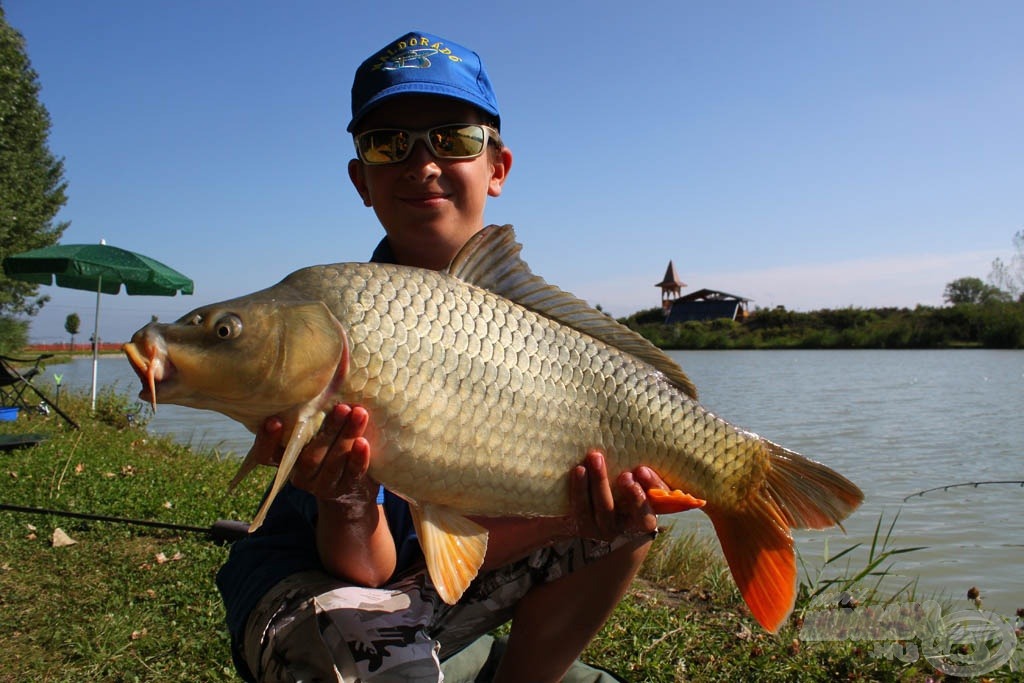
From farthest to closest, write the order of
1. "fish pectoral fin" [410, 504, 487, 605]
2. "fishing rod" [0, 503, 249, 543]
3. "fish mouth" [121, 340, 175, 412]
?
"fishing rod" [0, 503, 249, 543], "fish pectoral fin" [410, 504, 487, 605], "fish mouth" [121, 340, 175, 412]

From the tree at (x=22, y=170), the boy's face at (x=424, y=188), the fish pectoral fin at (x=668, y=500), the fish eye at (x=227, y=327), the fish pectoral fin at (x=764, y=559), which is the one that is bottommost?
the fish pectoral fin at (x=764, y=559)

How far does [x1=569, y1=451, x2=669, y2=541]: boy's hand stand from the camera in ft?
4.97

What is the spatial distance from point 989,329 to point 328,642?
32.0 meters

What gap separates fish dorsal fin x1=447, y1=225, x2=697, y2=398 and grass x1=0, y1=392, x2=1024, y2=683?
3.30 ft

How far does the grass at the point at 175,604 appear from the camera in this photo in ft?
7.02

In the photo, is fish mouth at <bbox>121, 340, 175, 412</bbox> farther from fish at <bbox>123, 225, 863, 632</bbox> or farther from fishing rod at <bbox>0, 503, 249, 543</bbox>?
fishing rod at <bbox>0, 503, 249, 543</bbox>

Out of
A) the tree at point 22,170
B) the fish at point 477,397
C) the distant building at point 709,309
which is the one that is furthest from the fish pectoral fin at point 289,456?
the distant building at point 709,309

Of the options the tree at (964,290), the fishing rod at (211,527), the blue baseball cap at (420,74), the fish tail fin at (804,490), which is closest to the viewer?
the fish tail fin at (804,490)

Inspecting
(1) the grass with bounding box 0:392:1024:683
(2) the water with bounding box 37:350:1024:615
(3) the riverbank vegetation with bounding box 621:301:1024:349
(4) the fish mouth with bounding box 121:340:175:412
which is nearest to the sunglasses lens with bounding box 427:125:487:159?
(4) the fish mouth with bounding box 121:340:175:412

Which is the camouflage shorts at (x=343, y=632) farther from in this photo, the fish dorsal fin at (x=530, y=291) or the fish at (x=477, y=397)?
the fish dorsal fin at (x=530, y=291)

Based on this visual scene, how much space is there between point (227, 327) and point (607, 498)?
80 centimetres

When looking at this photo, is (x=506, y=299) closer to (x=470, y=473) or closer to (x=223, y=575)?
(x=470, y=473)

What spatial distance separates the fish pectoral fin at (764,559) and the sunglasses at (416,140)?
43.5 inches

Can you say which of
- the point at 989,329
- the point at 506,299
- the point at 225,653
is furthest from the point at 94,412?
the point at 989,329
